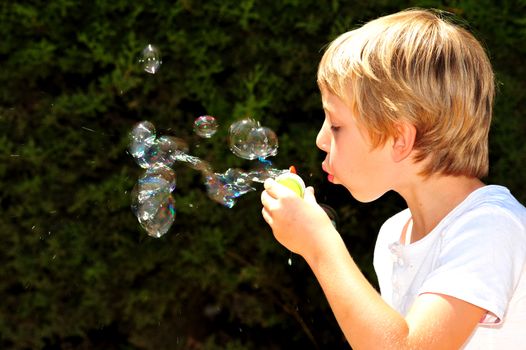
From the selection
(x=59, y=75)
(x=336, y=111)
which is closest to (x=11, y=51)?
(x=59, y=75)

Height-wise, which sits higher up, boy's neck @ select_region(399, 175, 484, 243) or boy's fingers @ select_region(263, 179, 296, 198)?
boy's neck @ select_region(399, 175, 484, 243)

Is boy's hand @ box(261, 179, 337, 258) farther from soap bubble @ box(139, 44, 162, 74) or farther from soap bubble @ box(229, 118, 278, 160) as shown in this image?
soap bubble @ box(139, 44, 162, 74)

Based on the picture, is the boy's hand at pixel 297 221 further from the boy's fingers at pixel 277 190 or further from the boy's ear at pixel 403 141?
the boy's ear at pixel 403 141

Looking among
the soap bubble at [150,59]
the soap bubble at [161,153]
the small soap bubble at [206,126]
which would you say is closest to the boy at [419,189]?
the soap bubble at [161,153]

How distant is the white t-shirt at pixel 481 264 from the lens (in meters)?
1.87

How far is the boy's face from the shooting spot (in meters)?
2.15

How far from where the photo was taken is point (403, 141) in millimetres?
2162

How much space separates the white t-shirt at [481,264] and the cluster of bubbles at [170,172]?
1.01 m

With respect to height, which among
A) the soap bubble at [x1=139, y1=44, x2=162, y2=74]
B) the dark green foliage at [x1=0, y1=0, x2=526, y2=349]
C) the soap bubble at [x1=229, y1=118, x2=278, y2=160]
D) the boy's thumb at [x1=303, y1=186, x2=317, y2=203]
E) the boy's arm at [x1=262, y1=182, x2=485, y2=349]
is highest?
the boy's arm at [x1=262, y1=182, x2=485, y2=349]

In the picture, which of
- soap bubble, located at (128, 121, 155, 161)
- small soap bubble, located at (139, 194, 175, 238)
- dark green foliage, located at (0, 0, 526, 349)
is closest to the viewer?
small soap bubble, located at (139, 194, 175, 238)

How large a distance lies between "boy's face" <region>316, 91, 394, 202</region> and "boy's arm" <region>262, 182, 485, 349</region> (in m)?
0.12

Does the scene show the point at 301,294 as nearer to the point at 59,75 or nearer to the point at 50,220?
the point at 50,220

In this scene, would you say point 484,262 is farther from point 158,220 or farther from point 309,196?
point 158,220

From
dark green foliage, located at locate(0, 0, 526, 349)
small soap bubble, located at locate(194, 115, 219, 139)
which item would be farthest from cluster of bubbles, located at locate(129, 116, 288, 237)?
dark green foliage, located at locate(0, 0, 526, 349)
